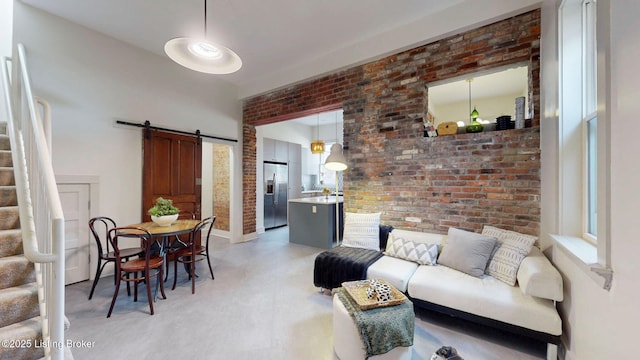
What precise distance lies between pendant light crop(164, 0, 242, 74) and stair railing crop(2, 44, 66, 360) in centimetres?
111

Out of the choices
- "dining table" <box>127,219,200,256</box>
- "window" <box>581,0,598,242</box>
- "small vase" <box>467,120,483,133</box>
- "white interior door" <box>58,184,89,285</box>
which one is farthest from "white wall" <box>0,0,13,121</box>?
"window" <box>581,0,598,242</box>

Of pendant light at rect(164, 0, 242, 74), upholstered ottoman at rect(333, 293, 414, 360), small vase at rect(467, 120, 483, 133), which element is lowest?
upholstered ottoman at rect(333, 293, 414, 360)

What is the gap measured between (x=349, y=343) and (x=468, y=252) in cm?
155

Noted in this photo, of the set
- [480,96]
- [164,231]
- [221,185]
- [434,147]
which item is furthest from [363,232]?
[221,185]

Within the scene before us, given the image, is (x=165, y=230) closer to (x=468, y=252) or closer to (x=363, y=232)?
(x=363, y=232)

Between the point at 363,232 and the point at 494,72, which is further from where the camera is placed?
the point at 363,232

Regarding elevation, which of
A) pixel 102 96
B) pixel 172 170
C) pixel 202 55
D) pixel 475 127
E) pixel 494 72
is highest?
pixel 494 72

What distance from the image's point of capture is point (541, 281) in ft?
6.03

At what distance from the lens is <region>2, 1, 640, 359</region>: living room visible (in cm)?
114

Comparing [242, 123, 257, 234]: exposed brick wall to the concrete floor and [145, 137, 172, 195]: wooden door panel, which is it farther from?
the concrete floor

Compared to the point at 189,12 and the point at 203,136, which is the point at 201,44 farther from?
the point at 203,136

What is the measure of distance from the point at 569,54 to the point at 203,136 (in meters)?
5.17

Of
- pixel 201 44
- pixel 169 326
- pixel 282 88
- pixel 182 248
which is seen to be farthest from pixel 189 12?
pixel 169 326

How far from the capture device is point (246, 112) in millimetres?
5406
